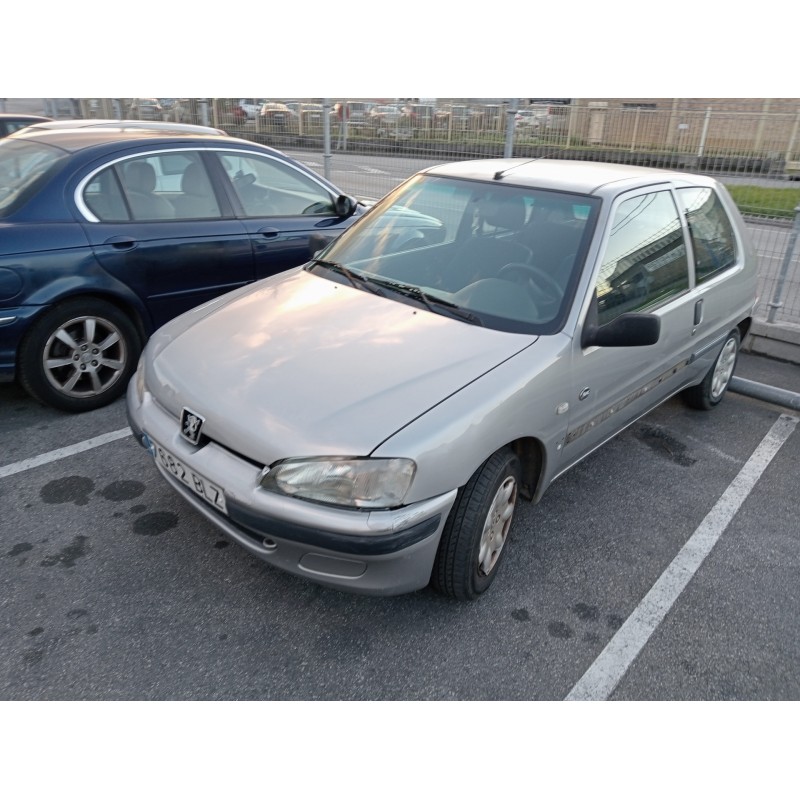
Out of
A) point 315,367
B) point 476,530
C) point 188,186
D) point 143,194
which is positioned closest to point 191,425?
point 315,367

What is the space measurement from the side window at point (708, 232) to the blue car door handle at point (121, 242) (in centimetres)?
328

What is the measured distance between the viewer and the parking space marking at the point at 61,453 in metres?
3.45

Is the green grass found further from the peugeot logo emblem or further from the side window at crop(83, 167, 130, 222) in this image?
the peugeot logo emblem

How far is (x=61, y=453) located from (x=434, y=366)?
2338 millimetres

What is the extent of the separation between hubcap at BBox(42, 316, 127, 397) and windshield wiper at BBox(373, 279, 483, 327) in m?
1.94

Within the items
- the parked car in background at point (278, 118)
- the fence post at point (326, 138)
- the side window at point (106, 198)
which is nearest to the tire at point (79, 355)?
the side window at point (106, 198)

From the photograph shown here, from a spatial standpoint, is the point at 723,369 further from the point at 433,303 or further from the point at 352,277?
the point at 352,277

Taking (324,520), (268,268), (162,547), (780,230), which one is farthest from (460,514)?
(780,230)

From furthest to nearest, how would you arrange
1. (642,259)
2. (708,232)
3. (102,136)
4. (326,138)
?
(326,138)
(102,136)
(708,232)
(642,259)

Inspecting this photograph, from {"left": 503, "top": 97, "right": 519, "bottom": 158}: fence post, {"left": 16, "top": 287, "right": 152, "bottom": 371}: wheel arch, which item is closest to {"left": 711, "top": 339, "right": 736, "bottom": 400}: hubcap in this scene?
{"left": 503, "top": 97, "right": 519, "bottom": 158}: fence post

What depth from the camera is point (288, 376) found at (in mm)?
2480

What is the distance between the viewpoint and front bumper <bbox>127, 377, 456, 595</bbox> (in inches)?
84.8

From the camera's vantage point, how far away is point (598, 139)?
6637mm

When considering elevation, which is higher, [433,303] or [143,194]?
[143,194]
